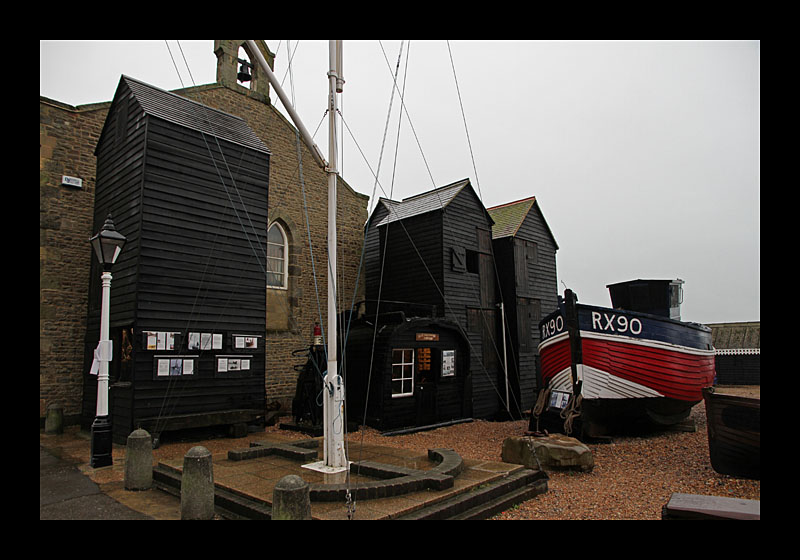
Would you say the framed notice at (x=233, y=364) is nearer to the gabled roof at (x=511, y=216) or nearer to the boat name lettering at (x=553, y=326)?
the boat name lettering at (x=553, y=326)

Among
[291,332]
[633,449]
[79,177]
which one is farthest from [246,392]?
[633,449]

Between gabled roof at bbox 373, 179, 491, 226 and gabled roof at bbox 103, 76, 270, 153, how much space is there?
17.6 ft

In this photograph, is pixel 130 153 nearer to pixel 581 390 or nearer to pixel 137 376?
pixel 137 376

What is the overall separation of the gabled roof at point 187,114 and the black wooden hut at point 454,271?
5185 millimetres

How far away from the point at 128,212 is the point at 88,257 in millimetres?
3019

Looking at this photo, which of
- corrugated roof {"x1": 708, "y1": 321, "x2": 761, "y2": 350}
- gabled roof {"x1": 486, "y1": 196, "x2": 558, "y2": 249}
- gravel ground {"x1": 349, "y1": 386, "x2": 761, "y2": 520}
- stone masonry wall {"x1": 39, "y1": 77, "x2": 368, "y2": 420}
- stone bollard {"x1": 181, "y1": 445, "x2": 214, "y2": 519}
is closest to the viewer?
stone bollard {"x1": 181, "y1": 445, "x2": 214, "y2": 519}

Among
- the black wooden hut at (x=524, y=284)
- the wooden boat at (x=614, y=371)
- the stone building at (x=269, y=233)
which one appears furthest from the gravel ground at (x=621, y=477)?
the stone building at (x=269, y=233)

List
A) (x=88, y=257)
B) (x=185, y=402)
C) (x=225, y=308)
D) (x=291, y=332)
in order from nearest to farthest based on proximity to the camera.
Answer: (x=185, y=402)
(x=225, y=308)
(x=88, y=257)
(x=291, y=332)

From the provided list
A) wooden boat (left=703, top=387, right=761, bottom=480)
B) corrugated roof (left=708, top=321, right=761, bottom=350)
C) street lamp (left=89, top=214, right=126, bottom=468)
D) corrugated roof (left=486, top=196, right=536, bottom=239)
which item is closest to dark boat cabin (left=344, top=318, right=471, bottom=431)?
corrugated roof (left=486, top=196, right=536, bottom=239)

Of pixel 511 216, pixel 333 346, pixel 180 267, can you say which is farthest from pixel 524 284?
pixel 333 346

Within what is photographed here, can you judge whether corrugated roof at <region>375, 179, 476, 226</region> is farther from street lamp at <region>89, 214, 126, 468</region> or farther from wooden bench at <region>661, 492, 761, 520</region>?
wooden bench at <region>661, 492, 761, 520</region>

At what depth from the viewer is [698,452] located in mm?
10477

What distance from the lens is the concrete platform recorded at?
18.2ft

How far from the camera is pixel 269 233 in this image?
17.2 metres
